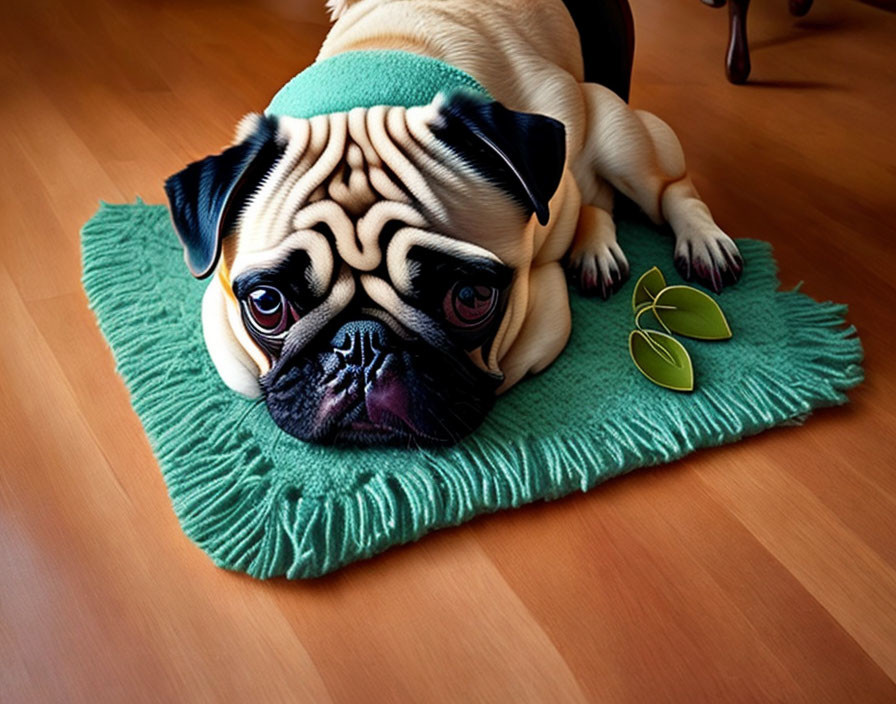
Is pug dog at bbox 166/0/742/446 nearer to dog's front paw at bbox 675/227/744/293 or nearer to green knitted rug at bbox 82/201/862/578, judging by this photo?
green knitted rug at bbox 82/201/862/578

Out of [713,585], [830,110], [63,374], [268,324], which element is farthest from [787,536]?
[830,110]

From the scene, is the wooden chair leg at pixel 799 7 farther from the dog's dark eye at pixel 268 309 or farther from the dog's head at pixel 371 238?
the dog's dark eye at pixel 268 309

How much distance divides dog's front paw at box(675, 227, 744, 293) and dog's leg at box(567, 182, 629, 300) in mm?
108

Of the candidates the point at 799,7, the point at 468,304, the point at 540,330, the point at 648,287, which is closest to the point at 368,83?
the point at 468,304

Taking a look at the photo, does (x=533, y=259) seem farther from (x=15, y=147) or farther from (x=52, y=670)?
(x=15, y=147)

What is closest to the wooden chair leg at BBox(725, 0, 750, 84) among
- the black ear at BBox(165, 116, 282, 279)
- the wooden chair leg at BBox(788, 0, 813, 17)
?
the wooden chair leg at BBox(788, 0, 813, 17)

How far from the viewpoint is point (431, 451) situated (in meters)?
1.35

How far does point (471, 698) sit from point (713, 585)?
348 mm

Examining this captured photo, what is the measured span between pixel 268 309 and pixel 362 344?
0.13 m

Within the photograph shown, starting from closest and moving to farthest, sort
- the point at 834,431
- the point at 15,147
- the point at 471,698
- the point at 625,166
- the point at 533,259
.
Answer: the point at 471,698, the point at 834,431, the point at 533,259, the point at 625,166, the point at 15,147

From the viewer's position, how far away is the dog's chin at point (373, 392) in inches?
49.6

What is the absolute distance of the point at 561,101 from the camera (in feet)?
5.44

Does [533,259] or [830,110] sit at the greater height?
[533,259]

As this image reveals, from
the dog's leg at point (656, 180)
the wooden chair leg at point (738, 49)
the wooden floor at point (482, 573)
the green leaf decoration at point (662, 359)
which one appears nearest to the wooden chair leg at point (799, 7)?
the wooden chair leg at point (738, 49)
